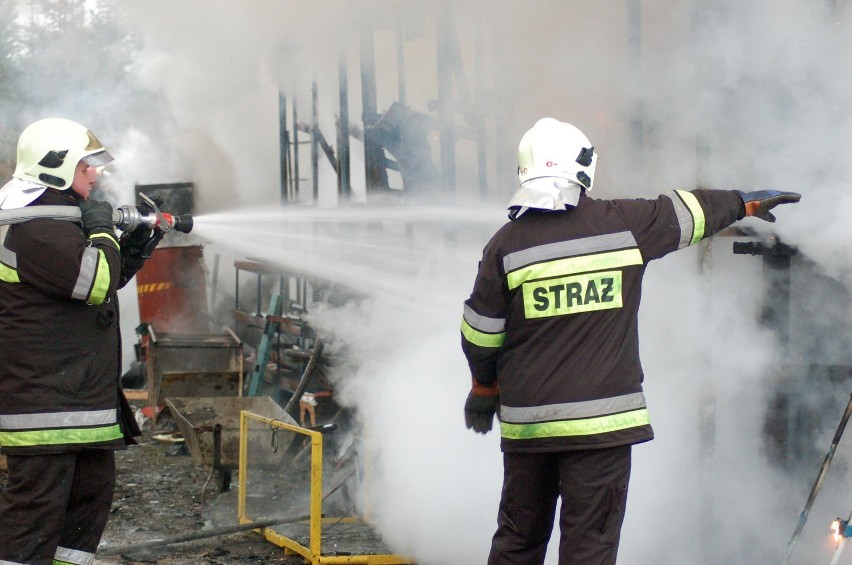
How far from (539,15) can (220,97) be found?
10.2 meters

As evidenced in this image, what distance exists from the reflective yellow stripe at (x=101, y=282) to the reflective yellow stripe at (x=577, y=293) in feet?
4.90

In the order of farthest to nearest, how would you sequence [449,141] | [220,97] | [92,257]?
[220,97] → [449,141] → [92,257]

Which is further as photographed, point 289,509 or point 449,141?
point 449,141

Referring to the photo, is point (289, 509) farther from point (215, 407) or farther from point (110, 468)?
point (110, 468)

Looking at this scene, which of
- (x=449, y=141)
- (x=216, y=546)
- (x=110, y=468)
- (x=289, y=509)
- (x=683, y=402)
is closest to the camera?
(x=110, y=468)

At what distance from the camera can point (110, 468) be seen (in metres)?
3.64

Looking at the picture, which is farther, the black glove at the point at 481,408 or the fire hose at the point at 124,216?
the fire hose at the point at 124,216

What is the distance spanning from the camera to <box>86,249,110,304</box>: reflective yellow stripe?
3363mm

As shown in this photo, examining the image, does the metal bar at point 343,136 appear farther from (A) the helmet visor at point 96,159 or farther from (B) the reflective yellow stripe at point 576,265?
(B) the reflective yellow stripe at point 576,265

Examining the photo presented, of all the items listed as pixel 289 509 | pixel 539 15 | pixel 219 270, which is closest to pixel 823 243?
pixel 539 15

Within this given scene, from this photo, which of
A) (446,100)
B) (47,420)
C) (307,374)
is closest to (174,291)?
(307,374)

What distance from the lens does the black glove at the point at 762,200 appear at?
10.5 feet

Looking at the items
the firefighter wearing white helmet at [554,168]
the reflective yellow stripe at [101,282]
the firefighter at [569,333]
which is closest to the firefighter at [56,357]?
the reflective yellow stripe at [101,282]

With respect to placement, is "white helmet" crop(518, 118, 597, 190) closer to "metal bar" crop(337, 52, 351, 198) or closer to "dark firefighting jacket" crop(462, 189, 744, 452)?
"dark firefighting jacket" crop(462, 189, 744, 452)
